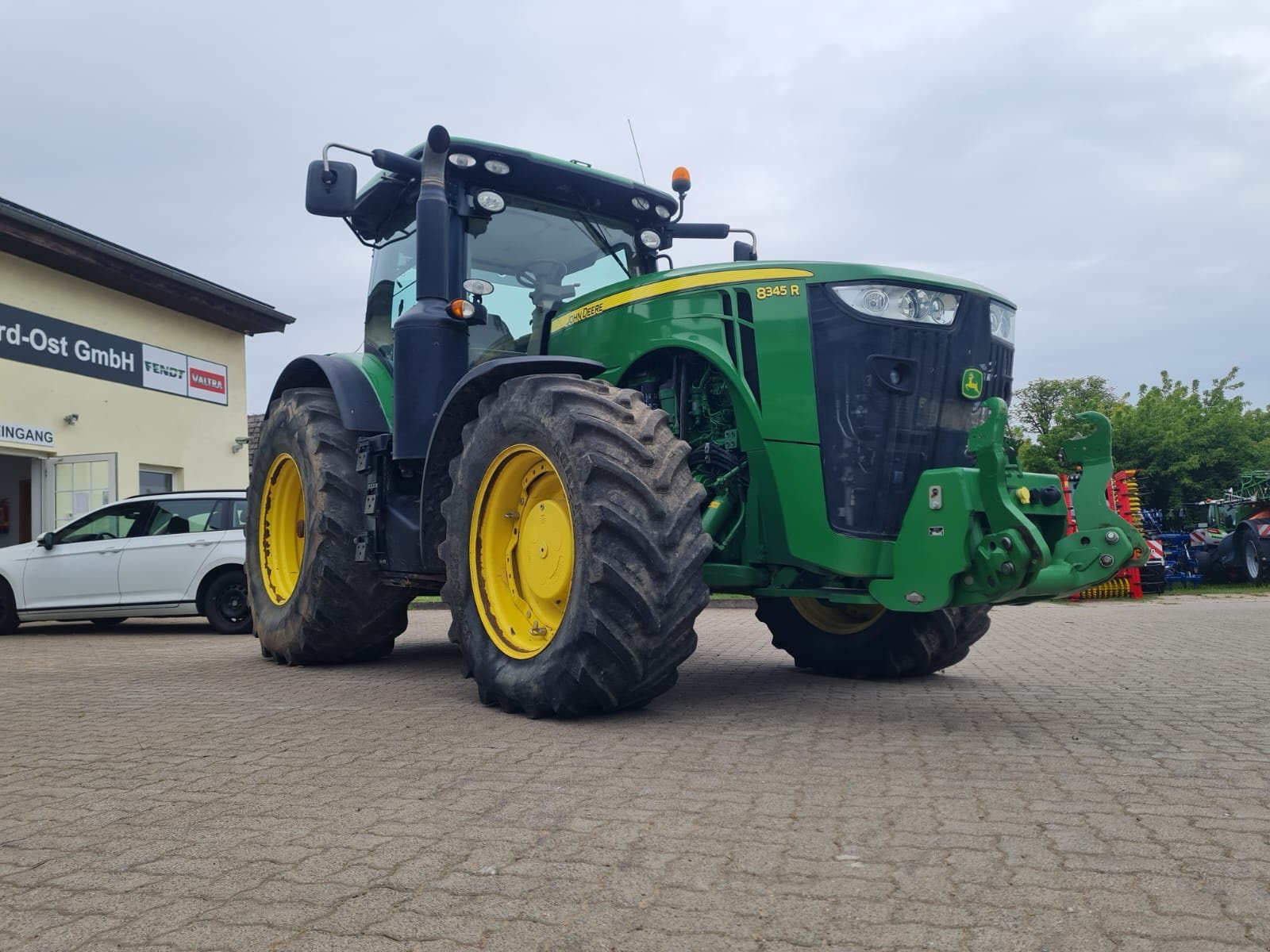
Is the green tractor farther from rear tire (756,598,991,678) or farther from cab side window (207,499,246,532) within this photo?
cab side window (207,499,246,532)

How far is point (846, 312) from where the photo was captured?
484 centimetres

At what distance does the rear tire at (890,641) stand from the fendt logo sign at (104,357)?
15.4m

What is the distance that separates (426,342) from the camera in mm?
6055

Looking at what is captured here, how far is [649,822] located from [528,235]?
13.9ft

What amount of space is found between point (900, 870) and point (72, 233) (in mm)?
18981

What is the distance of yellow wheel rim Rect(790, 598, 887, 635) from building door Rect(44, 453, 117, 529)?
1439 cm

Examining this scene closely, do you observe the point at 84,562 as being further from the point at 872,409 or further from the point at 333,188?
the point at 872,409

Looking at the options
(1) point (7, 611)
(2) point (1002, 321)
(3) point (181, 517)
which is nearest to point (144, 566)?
(3) point (181, 517)

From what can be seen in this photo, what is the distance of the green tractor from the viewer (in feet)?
14.6

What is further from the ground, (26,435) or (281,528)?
(26,435)

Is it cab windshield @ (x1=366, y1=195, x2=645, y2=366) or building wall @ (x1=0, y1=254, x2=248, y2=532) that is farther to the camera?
building wall @ (x1=0, y1=254, x2=248, y2=532)

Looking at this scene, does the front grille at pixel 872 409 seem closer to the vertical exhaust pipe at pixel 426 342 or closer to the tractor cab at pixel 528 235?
the tractor cab at pixel 528 235

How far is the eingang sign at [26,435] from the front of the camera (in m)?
17.0

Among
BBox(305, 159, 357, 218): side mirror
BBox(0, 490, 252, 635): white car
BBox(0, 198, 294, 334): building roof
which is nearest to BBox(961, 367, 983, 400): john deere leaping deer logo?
BBox(305, 159, 357, 218): side mirror
